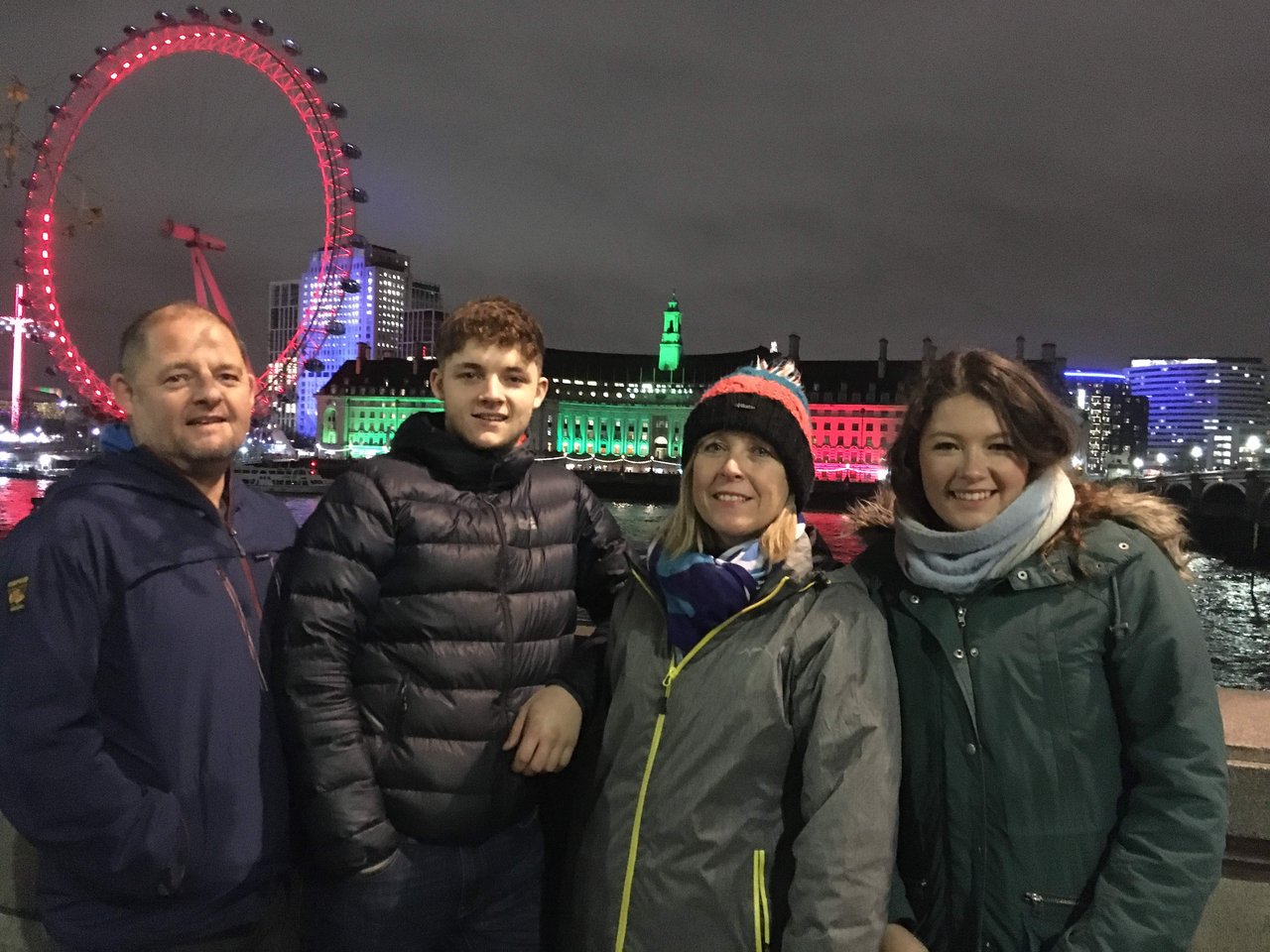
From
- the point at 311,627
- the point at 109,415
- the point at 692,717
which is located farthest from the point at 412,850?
the point at 109,415

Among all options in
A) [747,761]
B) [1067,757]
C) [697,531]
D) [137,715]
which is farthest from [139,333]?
[1067,757]

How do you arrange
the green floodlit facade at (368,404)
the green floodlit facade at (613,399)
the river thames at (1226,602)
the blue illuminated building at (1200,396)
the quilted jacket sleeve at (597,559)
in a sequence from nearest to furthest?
the quilted jacket sleeve at (597,559) → the river thames at (1226,602) → the green floodlit facade at (613,399) → the green floodlit facade at (368,404) → the blue illuminated building at (1200,396)

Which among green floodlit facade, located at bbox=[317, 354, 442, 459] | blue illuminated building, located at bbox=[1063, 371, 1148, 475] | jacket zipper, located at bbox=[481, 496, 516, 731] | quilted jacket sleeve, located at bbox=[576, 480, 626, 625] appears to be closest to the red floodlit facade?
green floodlit facade, located at bbox=[317, 354, 442, 459]

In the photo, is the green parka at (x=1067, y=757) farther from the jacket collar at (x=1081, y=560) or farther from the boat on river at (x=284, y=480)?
the boat on river at (x=284, y=480)

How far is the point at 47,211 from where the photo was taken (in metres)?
17.9

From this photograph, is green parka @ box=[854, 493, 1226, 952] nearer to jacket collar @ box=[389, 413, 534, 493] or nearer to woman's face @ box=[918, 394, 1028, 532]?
woman's face @ box=[918, 394, 1028, 532]

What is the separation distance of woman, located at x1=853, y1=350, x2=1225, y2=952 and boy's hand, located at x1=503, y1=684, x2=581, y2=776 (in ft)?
2.27

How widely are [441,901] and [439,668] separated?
51cm

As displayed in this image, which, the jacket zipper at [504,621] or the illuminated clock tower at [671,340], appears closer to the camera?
the jacket zipper at [504,621]

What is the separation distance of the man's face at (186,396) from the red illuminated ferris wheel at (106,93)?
1732 cm

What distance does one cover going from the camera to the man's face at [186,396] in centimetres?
204

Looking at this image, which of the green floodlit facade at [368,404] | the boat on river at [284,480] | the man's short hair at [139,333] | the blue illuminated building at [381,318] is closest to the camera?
the man's short hair at [139,333]

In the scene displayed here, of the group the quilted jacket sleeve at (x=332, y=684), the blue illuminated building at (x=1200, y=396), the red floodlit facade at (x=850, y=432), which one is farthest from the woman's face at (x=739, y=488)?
the blue illuminated building at (x=1200, y=396)

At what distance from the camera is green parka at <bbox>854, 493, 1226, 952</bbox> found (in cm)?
161
